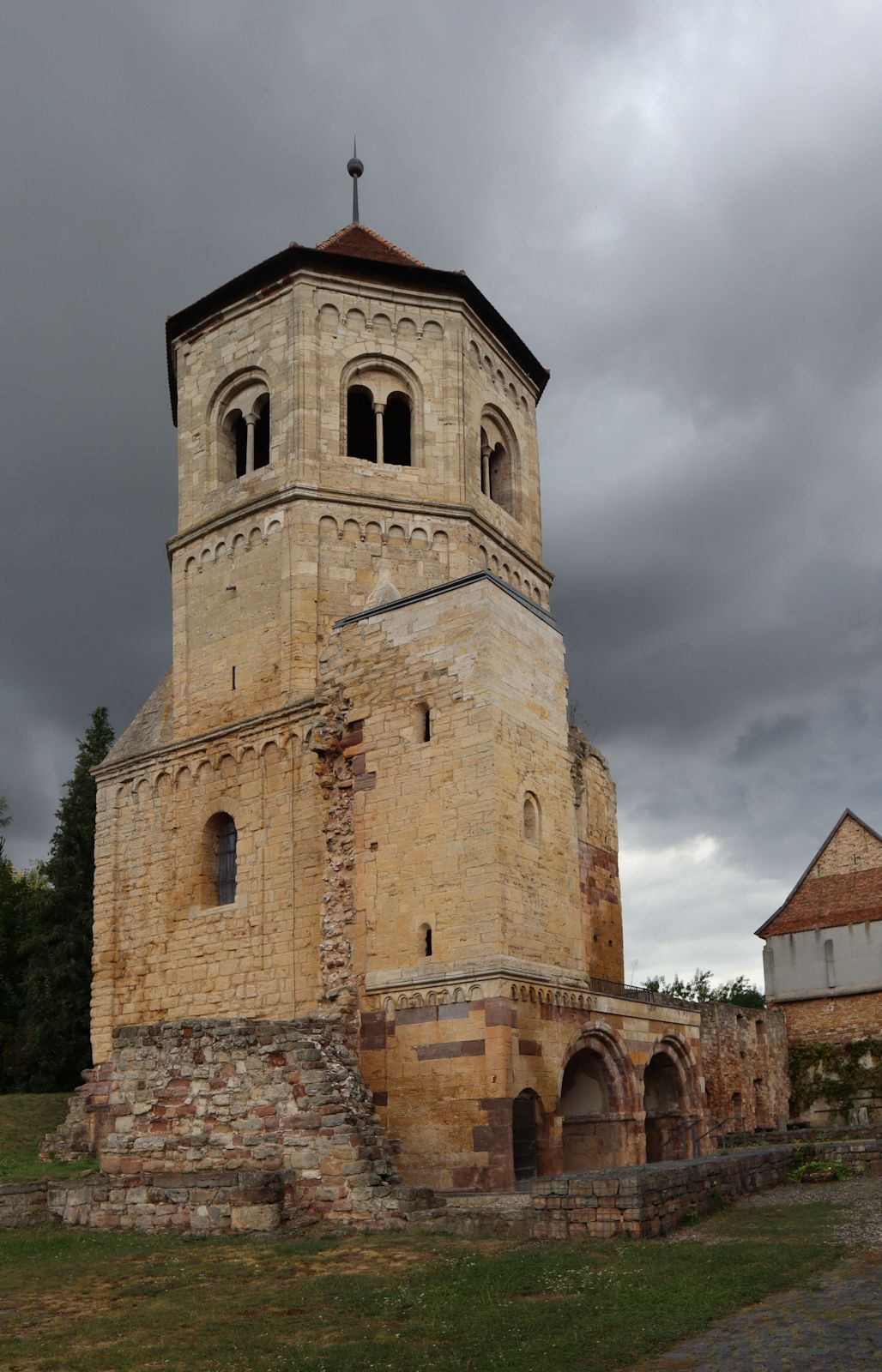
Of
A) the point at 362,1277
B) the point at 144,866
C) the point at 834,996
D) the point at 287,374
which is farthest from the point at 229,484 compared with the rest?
the point at 834,996

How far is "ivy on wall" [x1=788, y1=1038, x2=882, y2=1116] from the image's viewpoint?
30.6 m

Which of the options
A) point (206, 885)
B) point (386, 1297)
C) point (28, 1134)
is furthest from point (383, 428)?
point (386, 1297)

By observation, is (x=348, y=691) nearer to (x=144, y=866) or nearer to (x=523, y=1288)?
(x=144, y=866)

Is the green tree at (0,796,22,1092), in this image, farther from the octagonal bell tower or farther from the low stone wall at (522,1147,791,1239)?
the low stone wall at (522,1147,791,1239)

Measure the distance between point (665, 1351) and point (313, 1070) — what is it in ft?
27.5

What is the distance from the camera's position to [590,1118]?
1988cm

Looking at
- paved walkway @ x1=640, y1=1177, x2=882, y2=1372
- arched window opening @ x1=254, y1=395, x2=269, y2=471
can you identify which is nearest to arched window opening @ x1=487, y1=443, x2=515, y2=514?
arched window opening @ x1=254, y1=395, x2=269, y2=471

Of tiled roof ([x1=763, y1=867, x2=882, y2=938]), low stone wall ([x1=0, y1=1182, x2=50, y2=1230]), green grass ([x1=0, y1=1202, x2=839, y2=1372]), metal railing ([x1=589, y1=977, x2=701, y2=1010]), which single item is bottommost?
low stone wall ([x1=0, y1=1182, x2=50, y2=1230])

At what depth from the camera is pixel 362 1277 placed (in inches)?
459

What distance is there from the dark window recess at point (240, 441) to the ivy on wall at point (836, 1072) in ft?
68.8

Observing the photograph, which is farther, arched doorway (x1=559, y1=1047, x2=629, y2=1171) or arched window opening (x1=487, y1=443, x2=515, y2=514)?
A: arched window opening (x1=487, y1=443, x2=515, y2=514)

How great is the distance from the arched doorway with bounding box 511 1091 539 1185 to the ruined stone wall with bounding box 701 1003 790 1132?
33.5ft

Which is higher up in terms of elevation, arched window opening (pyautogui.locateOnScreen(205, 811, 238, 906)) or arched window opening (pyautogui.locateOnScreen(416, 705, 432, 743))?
arched window opening (pyautogui.locateOnScreen(416, 705, 432, 743))

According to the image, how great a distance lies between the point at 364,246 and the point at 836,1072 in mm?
23503
